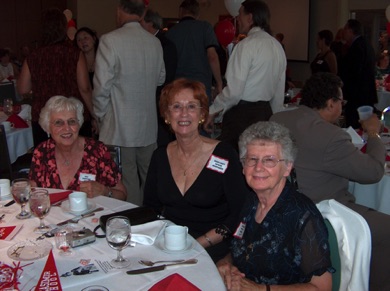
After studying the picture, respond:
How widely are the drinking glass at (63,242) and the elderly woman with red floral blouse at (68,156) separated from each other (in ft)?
2.29

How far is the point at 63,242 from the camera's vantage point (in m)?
1.72

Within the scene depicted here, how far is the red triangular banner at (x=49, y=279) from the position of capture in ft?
4.54

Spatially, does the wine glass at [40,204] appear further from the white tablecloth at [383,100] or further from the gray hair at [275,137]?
the white tablecloth at [383,100]

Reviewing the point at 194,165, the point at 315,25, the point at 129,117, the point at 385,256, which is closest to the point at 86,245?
the point at 194,165

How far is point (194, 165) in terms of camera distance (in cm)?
232

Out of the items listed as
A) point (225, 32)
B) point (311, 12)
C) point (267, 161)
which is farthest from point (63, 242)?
point (311, 12)

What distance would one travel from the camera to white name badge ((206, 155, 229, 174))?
2.27m

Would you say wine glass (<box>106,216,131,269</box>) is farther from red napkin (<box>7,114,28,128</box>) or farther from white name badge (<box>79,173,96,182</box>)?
red napkin (<box>7,114,28,128</box>)

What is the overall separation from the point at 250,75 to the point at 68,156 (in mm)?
1767

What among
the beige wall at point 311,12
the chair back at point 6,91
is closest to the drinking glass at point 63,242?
the chair back at point 6,91

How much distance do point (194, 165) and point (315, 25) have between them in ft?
30.4

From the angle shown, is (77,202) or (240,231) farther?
(77,202)

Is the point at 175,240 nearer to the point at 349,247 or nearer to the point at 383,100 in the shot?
the point at 349,247

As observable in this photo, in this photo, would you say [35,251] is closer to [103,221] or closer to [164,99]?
[103,221]
